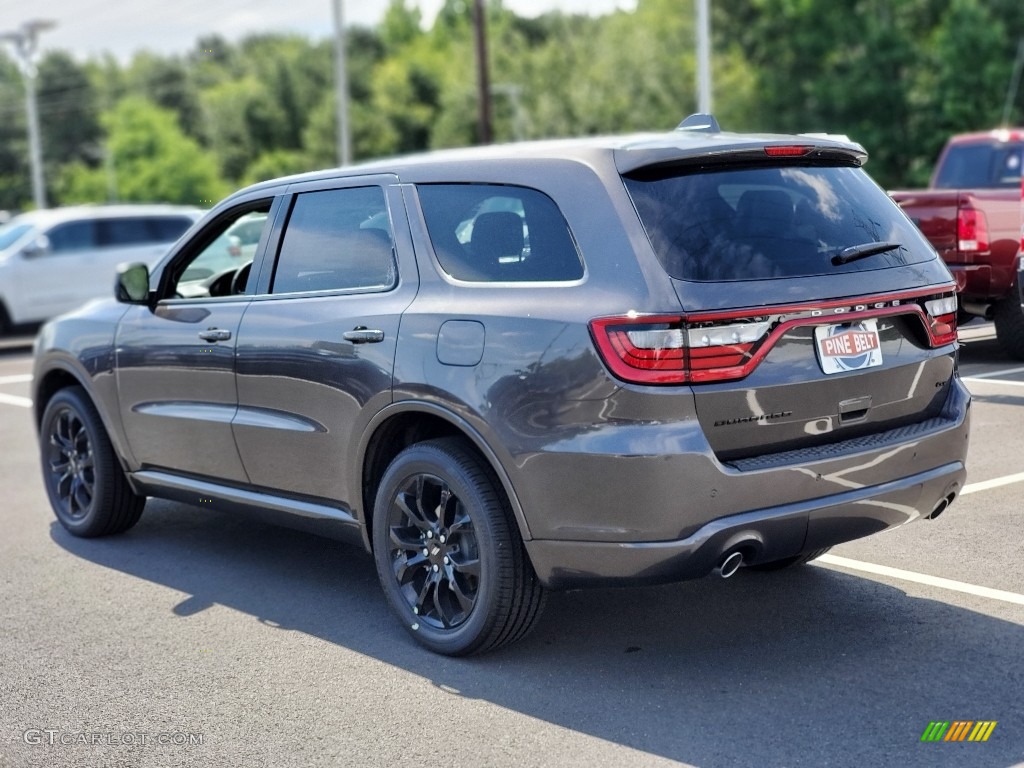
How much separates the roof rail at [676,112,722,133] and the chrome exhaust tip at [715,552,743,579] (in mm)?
1723

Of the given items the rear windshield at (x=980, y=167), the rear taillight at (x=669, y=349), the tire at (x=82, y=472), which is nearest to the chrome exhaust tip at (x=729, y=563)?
the rear taillight at (x=669, y=349)

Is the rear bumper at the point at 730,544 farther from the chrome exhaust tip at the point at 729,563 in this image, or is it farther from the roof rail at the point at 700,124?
the roof rail at the point at 700,124

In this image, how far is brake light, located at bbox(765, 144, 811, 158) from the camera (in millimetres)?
4660

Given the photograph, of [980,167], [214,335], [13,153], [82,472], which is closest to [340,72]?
[980,167]

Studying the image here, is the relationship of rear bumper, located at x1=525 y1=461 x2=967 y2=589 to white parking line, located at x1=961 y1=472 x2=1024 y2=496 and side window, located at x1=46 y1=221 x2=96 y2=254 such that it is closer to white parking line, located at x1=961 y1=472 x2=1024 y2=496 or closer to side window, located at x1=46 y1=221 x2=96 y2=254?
white parking line, located at x1=961 y1=472 x2=1024 y2=496

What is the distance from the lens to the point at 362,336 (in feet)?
16.4

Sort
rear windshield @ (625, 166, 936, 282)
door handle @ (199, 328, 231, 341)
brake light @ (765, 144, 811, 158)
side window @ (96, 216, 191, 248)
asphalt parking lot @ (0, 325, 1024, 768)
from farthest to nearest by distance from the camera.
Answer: side window @ (96, 216, 191, 248) < door handle @ (199, 328, 231, 341) < brake light @ (765, 144, 811, 158) < rear windshield @ (625, 166, 936, 282) < asphalt parking lot @ (0, 325, 1024, 768)

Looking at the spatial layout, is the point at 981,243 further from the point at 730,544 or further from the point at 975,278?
the point at 730,544

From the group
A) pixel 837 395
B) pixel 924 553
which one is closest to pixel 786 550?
pixel 837 395

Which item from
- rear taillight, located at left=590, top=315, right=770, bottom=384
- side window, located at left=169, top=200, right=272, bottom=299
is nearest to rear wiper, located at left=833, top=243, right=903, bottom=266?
rear taillight, located at left=590, top=315, right=770, bottom=384

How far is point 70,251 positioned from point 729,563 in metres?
17.1

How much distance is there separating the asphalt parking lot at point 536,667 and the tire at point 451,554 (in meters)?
0.13

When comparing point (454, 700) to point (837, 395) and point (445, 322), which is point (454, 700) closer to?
point (445, 322)

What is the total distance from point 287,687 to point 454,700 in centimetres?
60
